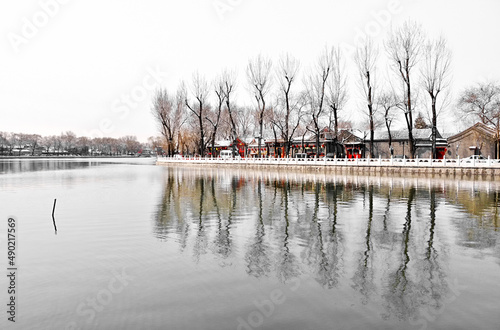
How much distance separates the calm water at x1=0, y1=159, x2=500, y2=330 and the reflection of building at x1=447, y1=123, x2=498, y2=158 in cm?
4103

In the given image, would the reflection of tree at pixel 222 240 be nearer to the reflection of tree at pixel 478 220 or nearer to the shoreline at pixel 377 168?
the reflection of tree at pixel 478 220

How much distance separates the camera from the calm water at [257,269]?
6039mm

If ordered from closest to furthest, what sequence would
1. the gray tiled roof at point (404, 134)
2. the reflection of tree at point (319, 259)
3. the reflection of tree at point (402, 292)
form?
the reflection of tree at point (402, 292), the reflection of tree at point (319, 259), the gray tiled roof at point (404, 134)

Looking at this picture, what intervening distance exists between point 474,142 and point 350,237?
49.8m

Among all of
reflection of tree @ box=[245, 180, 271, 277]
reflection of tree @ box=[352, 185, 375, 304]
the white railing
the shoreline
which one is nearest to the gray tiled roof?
the white railing

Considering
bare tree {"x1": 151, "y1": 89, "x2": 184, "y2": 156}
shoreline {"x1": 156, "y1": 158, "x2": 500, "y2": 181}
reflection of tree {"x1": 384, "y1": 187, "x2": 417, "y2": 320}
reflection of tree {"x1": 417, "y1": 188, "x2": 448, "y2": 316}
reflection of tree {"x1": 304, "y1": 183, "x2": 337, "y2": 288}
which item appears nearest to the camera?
reflection of tree {"x1": 384, "y1": 187, "x2": 417, "y2": 320}

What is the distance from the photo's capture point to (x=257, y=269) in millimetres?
8438

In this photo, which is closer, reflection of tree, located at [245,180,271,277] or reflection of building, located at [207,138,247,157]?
reflection of tree, located at [245,180,271,277]

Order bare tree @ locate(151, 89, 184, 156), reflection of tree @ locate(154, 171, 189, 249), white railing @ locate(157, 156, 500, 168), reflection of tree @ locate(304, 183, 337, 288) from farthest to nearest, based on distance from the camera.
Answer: bare tree @ locate(151, 89, 184, 156)
white railing @ locate(157, 156, 500, 168)
reflection of tree @ locate(154, 171, 189, 249)
reflection of tree @ locate(304, 183, 337, 288)

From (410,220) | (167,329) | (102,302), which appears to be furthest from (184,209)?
(167,329)
